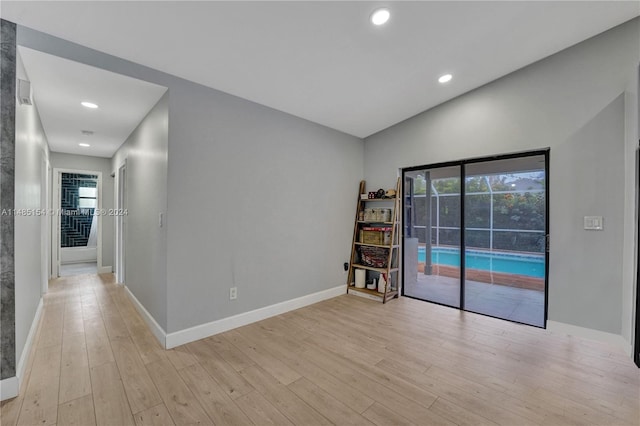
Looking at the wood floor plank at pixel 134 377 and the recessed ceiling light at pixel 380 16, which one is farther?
the recessed ceiling light at pixel 380 16

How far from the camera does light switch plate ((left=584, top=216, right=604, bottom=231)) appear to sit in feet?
8.76

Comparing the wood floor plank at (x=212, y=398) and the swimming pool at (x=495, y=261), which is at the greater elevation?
the swimming pool at (x=495, y=261)

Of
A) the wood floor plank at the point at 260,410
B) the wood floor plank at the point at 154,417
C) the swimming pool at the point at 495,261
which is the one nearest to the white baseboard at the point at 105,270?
the wood floor plank at the point at 154,417

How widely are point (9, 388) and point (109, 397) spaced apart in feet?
2.11

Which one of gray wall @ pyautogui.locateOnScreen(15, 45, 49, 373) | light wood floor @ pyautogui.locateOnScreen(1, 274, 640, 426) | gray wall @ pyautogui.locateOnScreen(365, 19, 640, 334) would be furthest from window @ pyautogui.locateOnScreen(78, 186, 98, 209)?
gray wall @ pyautogui.locateOnScreen(365, 19, 640, 334)

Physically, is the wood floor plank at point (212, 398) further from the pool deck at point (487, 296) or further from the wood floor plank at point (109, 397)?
the pool deck at point (487, 296)

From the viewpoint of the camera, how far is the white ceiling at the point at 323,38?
187 cm

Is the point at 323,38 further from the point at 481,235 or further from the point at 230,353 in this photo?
the point at 481,235

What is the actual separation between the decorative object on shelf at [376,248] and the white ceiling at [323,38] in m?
1.67

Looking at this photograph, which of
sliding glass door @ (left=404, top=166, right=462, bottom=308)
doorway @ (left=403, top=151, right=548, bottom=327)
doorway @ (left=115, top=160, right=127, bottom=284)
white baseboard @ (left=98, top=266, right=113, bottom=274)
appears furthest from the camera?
white baseboard @ (left=98, top=266, right=113, bottom=274)

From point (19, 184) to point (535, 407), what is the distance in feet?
12.8

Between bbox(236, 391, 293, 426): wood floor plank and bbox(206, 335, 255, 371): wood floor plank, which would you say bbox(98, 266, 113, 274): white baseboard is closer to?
bbox(206, 335, 255, 371): wood floor plank

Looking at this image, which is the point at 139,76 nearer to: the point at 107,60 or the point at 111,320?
the point at 107,60

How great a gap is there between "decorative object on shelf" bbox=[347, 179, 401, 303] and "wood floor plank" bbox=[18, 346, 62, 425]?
10.9 feet
